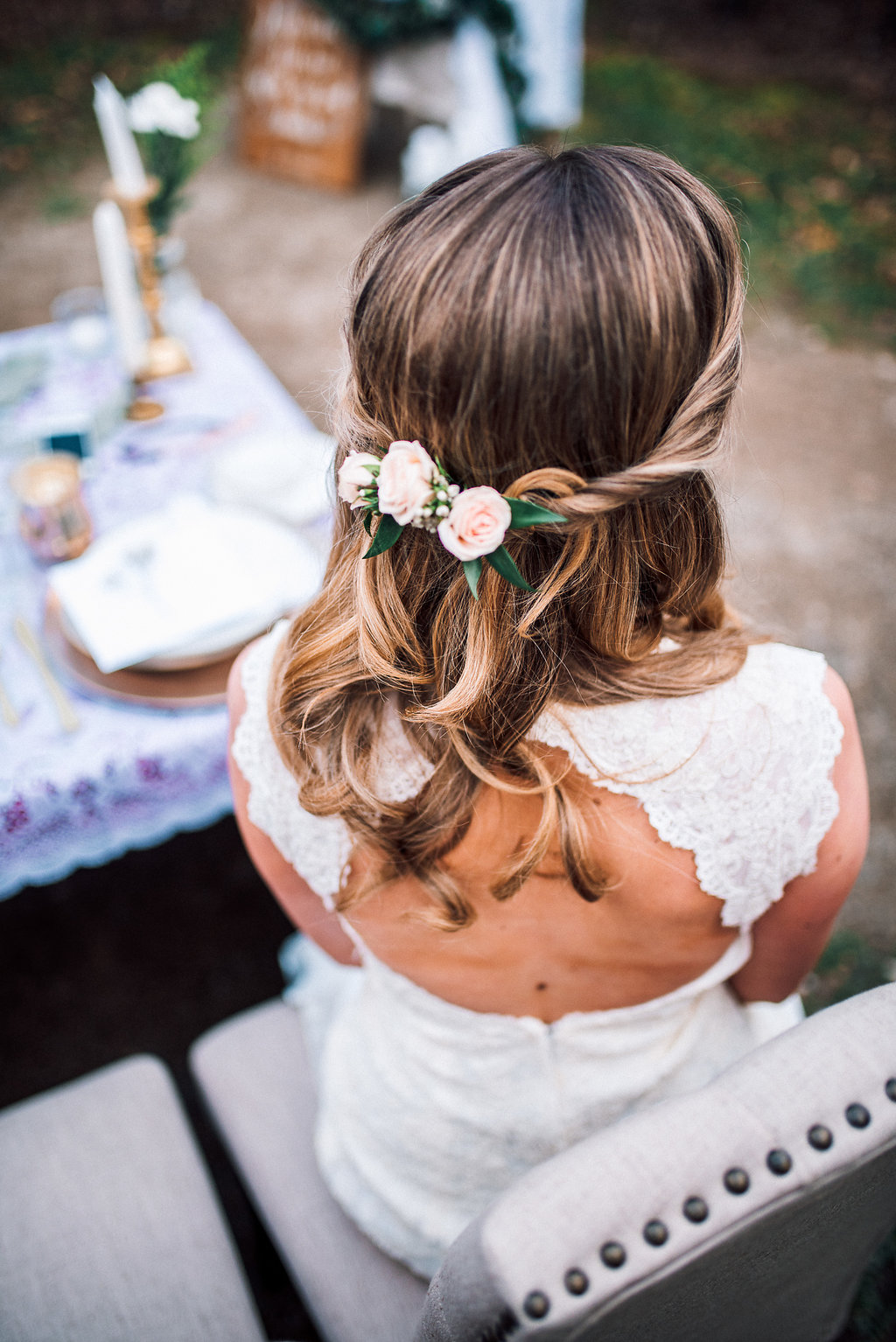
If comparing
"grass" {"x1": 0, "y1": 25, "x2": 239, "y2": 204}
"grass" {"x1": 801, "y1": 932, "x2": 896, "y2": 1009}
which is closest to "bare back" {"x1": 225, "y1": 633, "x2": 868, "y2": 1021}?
"grass" {"x1": 801, "y1": 932, "x2": 896, "y2": 1009}

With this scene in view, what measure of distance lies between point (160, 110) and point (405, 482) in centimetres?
167

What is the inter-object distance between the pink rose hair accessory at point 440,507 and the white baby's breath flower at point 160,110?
1.58m

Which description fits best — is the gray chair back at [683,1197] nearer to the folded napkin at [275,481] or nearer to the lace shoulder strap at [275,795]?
the lace shoulder strap at [275,795]

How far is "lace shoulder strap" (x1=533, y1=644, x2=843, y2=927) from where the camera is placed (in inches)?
35.1

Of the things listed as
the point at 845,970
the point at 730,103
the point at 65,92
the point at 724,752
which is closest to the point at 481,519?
the point at 724,752

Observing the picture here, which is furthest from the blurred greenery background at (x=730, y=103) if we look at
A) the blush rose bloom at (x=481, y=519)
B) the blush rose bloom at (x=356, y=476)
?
the blush rose bloom at (x=481, y=519)

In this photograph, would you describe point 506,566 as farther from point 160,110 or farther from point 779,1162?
point 160,110

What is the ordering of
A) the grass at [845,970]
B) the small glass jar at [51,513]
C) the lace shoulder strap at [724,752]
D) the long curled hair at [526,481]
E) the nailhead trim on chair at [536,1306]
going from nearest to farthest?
1. the nailhead trim on chair at [536,1306]
2. the long curled hair at [526,481]
3. the lace shoulder strap at [724,752]
4. the small glass jar at [51,513]
5. the grass at [845,970]

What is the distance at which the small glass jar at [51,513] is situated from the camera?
153cm

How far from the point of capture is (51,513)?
1.53 metres

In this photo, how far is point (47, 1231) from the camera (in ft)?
3.86

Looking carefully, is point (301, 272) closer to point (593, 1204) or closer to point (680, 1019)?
point (680, 1019)

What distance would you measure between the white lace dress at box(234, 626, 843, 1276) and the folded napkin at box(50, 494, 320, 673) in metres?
0.33

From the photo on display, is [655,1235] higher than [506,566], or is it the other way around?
[506,566]
